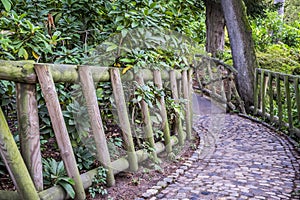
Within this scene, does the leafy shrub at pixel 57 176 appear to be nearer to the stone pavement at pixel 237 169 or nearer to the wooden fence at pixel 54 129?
the wooden fence at pixel 54 129

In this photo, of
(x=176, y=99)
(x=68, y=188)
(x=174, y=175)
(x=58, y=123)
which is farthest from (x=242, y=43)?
(x=68, y=188)

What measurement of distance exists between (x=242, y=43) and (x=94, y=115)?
5.84 meters

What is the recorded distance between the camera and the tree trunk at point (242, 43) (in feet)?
25.9

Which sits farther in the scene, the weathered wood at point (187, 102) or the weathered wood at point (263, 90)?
the weathered wood at point (263, 90)

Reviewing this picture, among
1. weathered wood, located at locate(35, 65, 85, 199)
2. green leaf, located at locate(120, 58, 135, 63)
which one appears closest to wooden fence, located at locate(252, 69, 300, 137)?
green leaf, located at locate(120, 58, 135, 63)

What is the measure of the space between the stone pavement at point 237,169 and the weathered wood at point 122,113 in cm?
39

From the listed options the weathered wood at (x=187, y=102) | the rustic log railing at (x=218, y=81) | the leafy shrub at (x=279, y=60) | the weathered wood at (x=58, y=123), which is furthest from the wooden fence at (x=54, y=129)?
the leafy shrub at (x=279, y=60)

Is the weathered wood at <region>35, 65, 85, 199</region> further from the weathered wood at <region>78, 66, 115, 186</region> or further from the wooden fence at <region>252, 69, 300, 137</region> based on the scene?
the wooden fence at <region>252, 69, 300, 137</region>

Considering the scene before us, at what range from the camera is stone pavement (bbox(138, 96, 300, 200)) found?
10.5ft

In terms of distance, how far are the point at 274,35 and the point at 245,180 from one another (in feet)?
42.7

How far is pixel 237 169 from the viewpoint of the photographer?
156 inches

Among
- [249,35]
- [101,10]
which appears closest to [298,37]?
[249,35]

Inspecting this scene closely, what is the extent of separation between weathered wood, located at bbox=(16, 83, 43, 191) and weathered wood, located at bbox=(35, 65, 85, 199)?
0.44ft

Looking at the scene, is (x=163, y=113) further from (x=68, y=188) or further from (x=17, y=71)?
(x=17, y=71)
